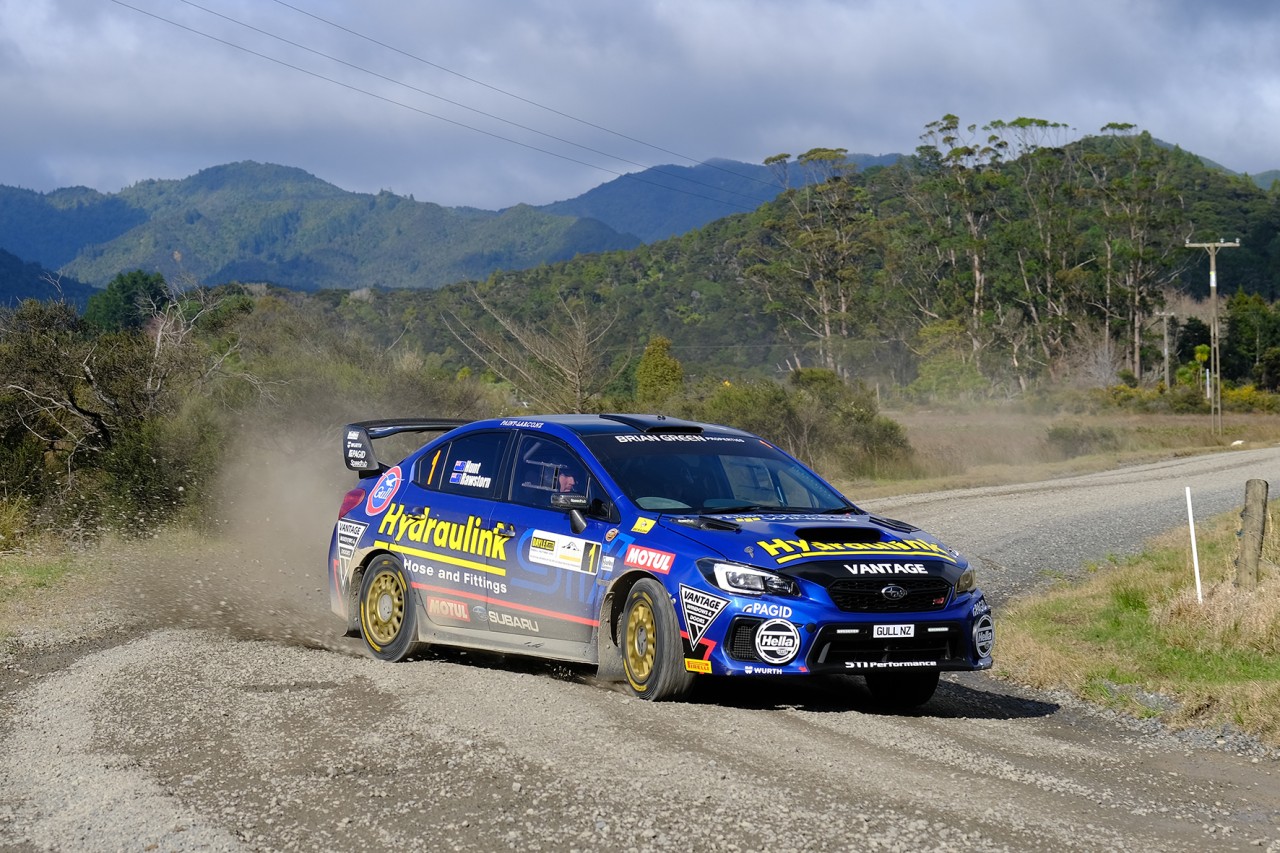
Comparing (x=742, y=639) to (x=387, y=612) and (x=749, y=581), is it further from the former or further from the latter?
(x=387, y=612)

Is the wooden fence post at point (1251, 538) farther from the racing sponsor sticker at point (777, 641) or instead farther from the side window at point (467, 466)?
the side window at point (467, 466)

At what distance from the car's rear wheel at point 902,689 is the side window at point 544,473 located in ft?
6.70

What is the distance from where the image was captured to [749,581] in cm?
749

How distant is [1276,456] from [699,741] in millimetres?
40230

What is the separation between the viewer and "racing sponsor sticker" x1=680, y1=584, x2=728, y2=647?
7.45 m

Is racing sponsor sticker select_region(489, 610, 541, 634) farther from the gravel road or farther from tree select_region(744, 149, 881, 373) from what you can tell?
tree select_region(744, 149, 881, 373)

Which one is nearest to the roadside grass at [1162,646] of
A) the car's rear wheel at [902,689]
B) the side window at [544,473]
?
the car's rear wheel at [902,689]

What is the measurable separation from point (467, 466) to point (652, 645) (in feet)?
7.74

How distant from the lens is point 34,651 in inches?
401

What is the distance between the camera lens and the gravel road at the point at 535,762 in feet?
18.0

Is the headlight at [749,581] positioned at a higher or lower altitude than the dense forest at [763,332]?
lower

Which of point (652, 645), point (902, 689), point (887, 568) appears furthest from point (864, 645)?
point (652, 645)

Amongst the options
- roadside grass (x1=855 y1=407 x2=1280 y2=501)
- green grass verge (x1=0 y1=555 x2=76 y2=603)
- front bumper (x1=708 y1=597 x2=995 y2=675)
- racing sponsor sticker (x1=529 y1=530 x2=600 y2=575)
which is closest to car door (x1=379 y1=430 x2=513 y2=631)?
racing sponsor sticker (x1=529 y1=530 x2=600 y2=575)

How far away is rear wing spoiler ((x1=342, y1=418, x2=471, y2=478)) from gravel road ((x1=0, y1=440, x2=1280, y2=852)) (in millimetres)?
1302
